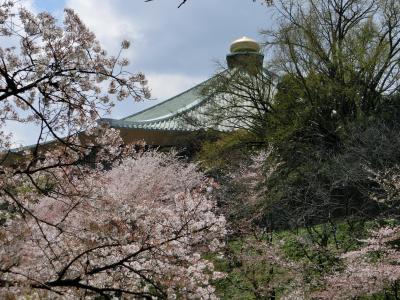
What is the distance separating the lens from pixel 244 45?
24984 mm

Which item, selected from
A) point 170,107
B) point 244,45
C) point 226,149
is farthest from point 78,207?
point 244,45

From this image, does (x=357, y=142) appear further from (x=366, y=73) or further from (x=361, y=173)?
(x=366, y=73)

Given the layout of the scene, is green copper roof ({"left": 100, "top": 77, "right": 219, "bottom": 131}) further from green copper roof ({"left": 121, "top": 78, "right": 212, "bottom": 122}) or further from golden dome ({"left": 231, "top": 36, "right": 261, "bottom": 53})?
golden dome ({"left": 231, "top": 36, "right": 261, "bottom": 53})

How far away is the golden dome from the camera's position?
980 inches

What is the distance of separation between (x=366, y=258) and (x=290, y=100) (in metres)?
7.90

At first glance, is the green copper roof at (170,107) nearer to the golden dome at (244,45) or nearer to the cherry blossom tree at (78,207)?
the golden dome at (244,45)

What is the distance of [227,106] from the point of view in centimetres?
1706

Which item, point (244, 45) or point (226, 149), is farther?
point (244, 45)

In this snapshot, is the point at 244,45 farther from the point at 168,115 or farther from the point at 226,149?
the point at 226,149

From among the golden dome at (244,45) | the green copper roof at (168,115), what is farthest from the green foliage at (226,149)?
the golden dome at (244,45)

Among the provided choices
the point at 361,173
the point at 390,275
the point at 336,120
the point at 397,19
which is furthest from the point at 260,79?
the point at 390,275

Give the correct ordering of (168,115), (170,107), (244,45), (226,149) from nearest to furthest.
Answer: (226,149)
(168,115)
(170,107)
(244,45)

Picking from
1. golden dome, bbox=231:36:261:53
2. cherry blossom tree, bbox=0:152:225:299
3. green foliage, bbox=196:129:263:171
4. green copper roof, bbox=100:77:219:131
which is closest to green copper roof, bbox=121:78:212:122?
green copper roof, bbox=100:77:219:131

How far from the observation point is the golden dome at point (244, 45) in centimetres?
2489
